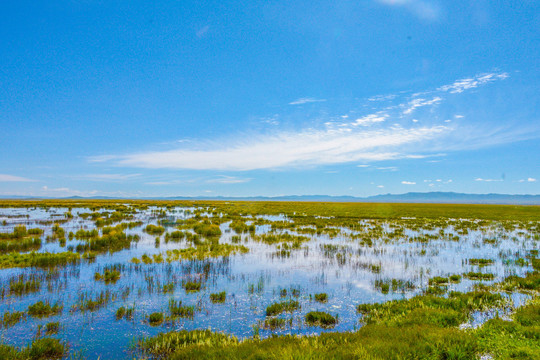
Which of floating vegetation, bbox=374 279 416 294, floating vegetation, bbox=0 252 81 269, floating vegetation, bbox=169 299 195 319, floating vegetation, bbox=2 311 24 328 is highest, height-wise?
floating vegetation, bbox=0 252 81 269

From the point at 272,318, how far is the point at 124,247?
1456 cm

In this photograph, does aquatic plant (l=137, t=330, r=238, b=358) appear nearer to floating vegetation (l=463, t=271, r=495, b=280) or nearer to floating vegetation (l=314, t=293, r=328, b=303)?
floating vegetation (l=314, t=293, r=328, b=303)

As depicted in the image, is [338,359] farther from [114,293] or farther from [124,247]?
[124,247]

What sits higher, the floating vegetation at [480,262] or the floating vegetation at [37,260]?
the floating vegetation at [37,260]

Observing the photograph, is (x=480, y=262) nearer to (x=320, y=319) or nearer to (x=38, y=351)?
(x=320, y=319)

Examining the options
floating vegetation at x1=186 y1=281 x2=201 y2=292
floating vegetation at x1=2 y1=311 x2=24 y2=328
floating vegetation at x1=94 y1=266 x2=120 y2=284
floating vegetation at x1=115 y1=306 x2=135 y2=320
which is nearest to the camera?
floating vegetation at x1=2 y1=311 x2=24 y2=328

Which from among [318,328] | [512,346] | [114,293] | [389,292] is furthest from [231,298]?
[512,346]

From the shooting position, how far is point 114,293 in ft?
33.1

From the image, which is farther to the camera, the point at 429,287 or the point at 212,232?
the point at 212,232

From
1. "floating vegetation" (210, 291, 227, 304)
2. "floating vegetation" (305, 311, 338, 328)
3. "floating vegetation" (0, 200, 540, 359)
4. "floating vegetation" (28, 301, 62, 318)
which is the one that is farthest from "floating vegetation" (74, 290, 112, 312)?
"floating vegetation" (305, 311, 338, 328)

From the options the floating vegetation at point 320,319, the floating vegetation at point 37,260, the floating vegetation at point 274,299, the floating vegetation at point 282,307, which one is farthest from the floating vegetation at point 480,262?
the floating vegetation at point 37,260

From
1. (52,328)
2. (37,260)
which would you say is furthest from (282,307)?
(37,260)

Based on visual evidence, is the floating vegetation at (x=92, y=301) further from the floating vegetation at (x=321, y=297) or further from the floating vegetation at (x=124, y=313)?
the floating vegetation at (x=321, y=297)

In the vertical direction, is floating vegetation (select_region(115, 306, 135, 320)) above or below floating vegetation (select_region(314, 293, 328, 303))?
above
